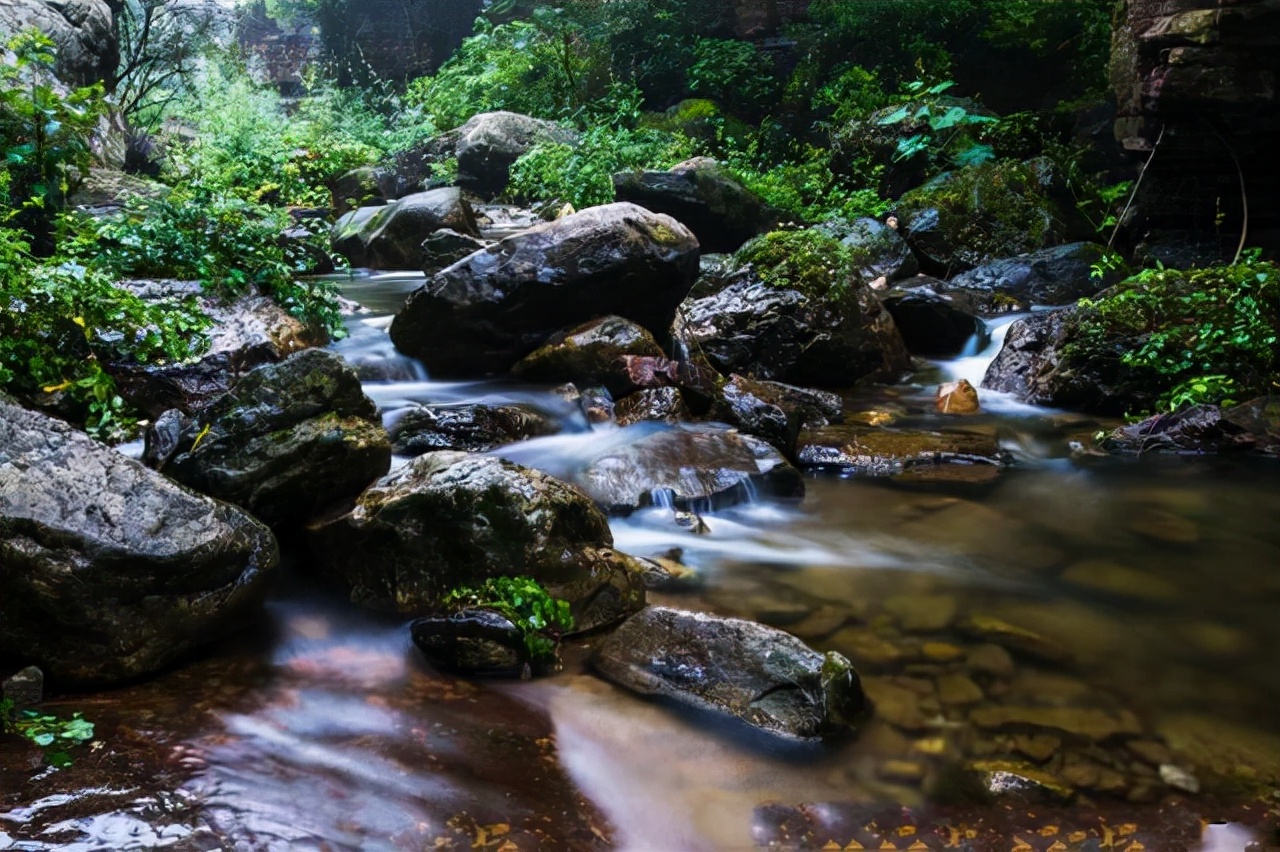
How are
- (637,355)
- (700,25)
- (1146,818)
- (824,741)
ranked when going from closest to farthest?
(1146,818) → (824,741) → (637,355) → (700,25)

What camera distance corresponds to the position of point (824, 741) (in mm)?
3266

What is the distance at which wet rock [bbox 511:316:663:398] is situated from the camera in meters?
7.08

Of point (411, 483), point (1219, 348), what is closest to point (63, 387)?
point (411, 483)

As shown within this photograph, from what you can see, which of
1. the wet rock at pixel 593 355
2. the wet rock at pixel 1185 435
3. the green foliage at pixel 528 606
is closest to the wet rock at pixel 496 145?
the wet rock at pixel 593 355

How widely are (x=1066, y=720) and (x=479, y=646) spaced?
2.16 meters

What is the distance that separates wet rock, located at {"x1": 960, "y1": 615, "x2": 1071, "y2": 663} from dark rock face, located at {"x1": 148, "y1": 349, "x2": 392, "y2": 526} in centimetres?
287

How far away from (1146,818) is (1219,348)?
560 cm

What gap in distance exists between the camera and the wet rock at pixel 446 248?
1034cm

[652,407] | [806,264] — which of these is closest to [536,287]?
[652,407]

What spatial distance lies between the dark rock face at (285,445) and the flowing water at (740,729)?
1.54 ft

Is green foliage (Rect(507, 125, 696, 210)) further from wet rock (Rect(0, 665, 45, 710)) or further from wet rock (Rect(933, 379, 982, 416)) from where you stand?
wet rock (Rect(0, 665, 45, 710))

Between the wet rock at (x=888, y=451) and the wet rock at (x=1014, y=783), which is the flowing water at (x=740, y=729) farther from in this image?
the wet rock at (x=888, y=451)

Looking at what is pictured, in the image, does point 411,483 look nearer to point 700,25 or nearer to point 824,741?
point 824,741

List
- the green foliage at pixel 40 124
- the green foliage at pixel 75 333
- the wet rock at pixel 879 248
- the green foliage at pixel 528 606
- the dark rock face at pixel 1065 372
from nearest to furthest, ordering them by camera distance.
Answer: the green foliage at pixel 528 606
the green foliage at pixel 75 333
the green foliage at pixel 40 124
the dark rock face at pixel 1065 372
the wet rock at pixel 879 248
